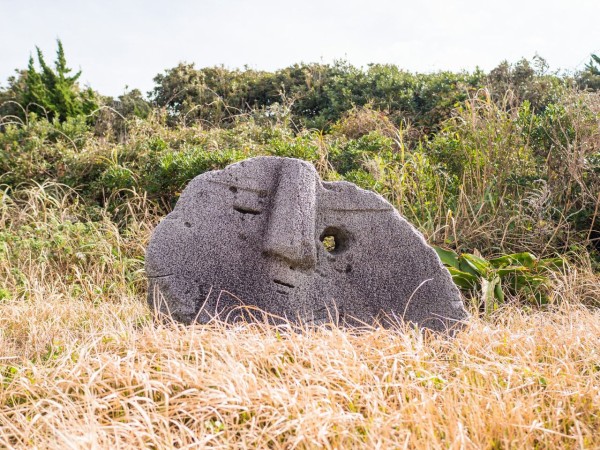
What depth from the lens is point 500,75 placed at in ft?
32.1

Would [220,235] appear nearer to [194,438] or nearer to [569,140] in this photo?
[194,438]

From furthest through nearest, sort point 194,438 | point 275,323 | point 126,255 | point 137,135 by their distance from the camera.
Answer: point 137,135 < point 126,255 < point 275,323 < point 194,438

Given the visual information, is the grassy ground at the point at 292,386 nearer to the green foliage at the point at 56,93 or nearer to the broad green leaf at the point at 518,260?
the broad green leaf at the point at 518,260

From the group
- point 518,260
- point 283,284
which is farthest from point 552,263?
point 283,284

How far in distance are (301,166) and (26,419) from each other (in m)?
1.89

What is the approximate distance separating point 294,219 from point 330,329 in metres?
0.62

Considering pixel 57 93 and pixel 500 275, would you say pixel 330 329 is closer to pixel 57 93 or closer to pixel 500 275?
pixel 500 275

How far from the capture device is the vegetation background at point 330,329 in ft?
8.54

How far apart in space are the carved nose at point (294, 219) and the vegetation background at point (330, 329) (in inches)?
16.6

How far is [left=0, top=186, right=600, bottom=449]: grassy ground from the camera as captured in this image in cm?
252

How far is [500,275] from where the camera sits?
4.79 m

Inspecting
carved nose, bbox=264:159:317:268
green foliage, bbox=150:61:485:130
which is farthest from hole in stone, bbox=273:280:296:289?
green foliage, bbox=150:61:485:130

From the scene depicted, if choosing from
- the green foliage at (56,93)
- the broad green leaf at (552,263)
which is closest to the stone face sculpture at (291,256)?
the broad green leaf at (552,263)

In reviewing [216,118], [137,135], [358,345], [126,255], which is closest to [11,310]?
[126,255]
